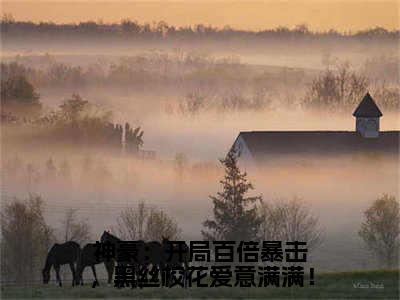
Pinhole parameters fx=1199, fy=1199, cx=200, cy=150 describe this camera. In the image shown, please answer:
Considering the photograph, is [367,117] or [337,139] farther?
[367,117]

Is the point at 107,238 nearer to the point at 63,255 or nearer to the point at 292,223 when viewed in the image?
the point at 63,255

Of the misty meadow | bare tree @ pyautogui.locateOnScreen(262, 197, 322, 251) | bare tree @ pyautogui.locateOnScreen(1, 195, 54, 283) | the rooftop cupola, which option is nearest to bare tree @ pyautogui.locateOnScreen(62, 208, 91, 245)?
the misty meadow

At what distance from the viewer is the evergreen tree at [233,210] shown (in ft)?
45.9

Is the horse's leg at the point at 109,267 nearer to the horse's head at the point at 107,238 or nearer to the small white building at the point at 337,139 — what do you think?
the horse's head at the point at 107,238

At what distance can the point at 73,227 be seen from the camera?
14297 mm

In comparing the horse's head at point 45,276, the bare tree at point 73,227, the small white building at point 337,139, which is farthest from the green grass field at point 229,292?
the small white building at point 337,139

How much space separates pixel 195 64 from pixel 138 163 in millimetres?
1386

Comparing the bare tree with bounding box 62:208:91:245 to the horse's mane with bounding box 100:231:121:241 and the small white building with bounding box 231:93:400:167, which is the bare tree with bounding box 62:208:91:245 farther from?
the small white building with bounding box 231:93:400:167

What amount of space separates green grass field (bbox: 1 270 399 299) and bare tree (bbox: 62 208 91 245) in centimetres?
135

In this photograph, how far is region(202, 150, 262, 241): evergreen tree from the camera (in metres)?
14.0

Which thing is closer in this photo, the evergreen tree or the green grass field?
the green grass field

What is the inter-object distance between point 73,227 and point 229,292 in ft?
8.17

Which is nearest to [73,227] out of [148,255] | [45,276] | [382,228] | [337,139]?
[45,276]

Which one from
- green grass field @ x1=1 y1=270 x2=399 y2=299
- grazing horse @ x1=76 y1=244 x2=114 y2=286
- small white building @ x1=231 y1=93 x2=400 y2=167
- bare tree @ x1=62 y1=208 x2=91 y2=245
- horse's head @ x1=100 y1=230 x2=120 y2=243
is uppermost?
small white building @ x1=231 y1=93 x2=400 y2=167
